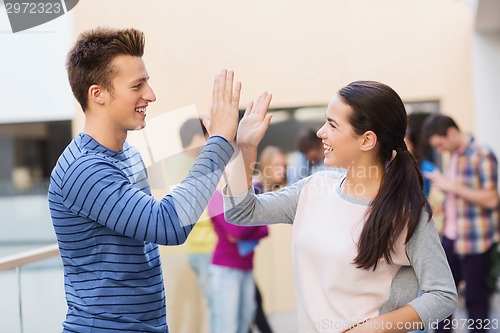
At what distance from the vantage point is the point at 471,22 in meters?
6.67

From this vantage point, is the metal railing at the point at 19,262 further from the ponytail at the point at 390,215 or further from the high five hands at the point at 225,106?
the ponytail at the point at 390,215

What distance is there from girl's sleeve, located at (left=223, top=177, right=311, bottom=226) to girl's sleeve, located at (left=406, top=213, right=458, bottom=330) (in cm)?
29

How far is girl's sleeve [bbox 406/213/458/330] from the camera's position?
1560mm

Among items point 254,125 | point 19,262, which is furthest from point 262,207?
point 19,262

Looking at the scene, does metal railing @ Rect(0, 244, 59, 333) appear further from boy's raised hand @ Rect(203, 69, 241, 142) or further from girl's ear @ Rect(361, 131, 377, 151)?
girl's ear @ Rect(361, 131, 377, 151)

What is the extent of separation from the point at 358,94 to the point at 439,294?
47 cm

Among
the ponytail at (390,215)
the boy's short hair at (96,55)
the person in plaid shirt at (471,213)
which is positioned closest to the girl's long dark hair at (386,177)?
the ponytail at (390,215)

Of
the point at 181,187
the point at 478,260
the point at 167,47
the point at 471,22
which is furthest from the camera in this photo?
the point at 471,22

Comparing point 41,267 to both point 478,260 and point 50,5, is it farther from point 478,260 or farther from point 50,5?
point 478,260

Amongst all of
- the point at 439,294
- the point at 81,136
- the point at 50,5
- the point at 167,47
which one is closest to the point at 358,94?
the point at 439,294

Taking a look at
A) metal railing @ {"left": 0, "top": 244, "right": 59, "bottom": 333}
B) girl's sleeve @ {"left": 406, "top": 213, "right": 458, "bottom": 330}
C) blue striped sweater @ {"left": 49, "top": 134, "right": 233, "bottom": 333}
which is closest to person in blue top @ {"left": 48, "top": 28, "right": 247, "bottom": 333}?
blue striped sweater @ {"left": 49, "top": 134, "right": 233, "bottom": 333}

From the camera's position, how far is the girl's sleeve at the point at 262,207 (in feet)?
5.49

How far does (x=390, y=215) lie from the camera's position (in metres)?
1.59

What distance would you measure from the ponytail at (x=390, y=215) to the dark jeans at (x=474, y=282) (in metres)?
2.44
